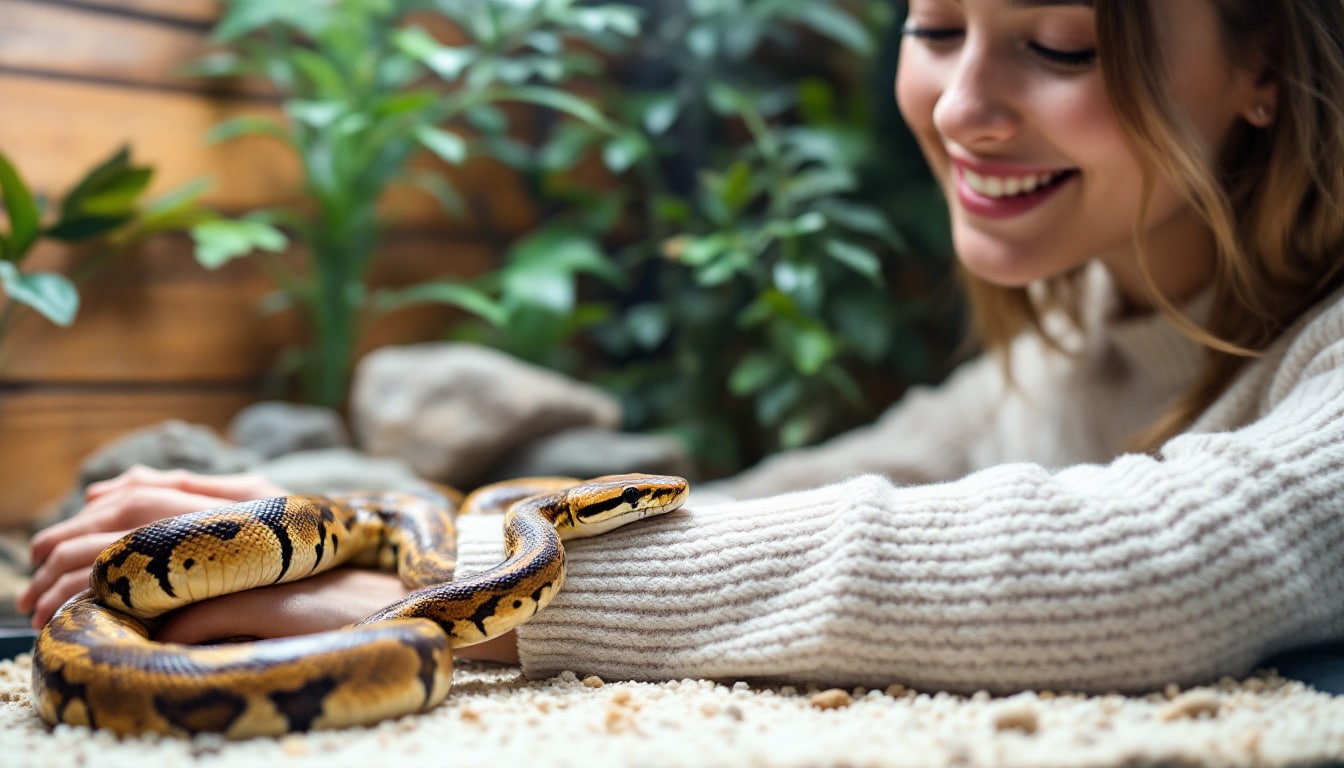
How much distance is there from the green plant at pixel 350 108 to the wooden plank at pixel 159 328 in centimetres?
10

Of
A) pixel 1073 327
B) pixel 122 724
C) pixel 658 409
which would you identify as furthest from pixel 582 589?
pixel 658 409

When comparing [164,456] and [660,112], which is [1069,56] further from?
[164,456]

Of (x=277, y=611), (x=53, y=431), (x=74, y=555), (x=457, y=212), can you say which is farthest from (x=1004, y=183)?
(x=53, y=431)

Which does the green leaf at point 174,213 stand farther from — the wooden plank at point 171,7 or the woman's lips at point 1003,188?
the woman's lips at point 1003,188

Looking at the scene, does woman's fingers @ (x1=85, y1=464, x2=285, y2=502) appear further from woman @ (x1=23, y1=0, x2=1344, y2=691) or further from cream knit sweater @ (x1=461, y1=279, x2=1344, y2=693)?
cream knit sweater @ (x1=461, y1=279, x2=1344, y2=693)

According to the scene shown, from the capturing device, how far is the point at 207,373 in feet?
9.57

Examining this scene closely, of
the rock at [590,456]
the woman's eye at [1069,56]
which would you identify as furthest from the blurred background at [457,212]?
the woman's eye at [1069,56]

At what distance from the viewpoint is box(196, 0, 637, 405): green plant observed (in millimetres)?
2797

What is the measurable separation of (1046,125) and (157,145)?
2.28 m

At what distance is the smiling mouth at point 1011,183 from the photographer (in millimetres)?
1838

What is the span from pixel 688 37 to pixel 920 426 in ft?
4.90

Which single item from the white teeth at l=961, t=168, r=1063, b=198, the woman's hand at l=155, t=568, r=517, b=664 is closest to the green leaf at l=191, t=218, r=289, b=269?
the woman's hand at l=155, t=568, r=517, b=664

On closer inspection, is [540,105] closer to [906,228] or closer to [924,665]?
[906,228]

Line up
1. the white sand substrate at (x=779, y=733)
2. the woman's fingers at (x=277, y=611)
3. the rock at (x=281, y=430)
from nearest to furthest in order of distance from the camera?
the white sand substrate at (x=779, y=733) → the woman's fingers at (x=277, y=611) → the rock at (x=281, y=430)
